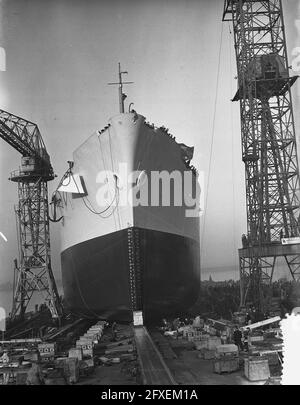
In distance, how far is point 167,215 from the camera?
13.2 m

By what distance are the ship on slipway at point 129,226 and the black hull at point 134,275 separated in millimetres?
26

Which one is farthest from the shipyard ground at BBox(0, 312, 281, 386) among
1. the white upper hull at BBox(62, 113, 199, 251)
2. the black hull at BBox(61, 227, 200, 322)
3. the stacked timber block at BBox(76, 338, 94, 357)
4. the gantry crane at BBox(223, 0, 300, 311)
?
→ the gantry crane at BBox(223, 0, 300, 311)

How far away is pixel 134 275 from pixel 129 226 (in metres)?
1.36

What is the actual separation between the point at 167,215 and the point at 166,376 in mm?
7600

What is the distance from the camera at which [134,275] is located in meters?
11.8

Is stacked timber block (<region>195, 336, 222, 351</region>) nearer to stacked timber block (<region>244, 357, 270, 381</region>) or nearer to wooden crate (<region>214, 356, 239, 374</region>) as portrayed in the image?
wooden crate (<region>214, 356, 239, 374</region>)

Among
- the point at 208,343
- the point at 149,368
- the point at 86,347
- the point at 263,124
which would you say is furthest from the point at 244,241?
the point at 149,368

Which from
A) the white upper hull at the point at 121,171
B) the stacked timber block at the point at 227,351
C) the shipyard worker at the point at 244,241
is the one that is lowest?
the stacked timber block at the point at 227,351

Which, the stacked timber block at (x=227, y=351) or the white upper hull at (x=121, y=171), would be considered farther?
the white upper hull at (x=121, y=171)

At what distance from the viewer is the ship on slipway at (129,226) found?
12078mm

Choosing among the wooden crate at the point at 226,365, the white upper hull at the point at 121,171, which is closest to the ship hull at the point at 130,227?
the white upper hull at the point at 121,171

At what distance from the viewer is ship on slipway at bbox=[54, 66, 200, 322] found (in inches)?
476

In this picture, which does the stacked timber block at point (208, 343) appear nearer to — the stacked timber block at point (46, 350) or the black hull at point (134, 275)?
the stacked timber block at point (46, 350)

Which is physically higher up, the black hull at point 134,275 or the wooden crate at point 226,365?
the black hull at point 134,275
